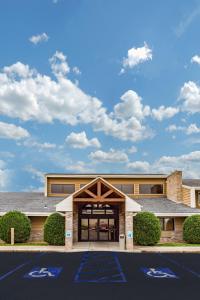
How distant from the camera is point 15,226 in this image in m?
28.5

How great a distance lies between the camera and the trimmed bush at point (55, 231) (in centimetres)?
2780

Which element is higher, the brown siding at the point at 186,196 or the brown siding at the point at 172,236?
the brown siding at the point at 186,196

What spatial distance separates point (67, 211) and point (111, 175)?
38.8 ft

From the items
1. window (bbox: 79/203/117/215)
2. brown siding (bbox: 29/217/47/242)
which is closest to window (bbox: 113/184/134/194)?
window (bbox: 79/203/117/215)
